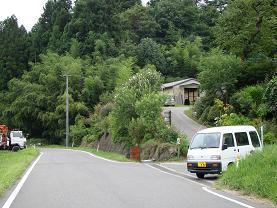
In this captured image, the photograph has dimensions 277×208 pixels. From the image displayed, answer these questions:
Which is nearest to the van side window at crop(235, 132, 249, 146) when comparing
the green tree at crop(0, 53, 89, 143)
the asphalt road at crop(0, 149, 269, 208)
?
the asphalt road at crop(0, 149, 269, 208)

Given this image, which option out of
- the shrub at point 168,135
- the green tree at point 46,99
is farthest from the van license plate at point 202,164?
the green tree at point 46,99

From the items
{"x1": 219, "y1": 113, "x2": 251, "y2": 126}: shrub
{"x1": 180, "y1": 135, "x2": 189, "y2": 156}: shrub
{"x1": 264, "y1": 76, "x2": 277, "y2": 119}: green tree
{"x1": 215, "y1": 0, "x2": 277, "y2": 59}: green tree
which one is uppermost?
{"x1": 215, "y1": 0, "x2": 277, "y2": 59}: green tree

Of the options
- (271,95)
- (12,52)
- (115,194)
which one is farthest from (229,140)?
(12,52)

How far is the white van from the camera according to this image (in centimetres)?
1945

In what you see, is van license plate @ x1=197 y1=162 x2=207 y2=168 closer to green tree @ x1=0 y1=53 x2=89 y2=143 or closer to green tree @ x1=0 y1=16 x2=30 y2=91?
green tree @ x1=0 y1=53 x2=89 y2=143

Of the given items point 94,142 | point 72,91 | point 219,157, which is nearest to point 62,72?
point 72,91

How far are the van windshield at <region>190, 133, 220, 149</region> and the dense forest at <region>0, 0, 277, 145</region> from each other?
10630 millimetres

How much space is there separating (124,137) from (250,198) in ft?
93.6

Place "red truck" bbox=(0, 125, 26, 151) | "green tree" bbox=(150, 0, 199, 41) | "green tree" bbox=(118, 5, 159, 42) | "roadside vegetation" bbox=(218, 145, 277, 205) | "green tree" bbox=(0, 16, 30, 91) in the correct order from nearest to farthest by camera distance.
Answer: "roadside vegetation" bbox=(218, 145, 277, 205)
"red truck" bbox=(0, 125, 26, 151)
"green tree" bbox=(0, 16, 30, 91)
"green tree" bbox=(118, 5, 159, 42)
"green tree" bbox=(150, 0, 199, 41)

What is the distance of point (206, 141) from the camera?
20453 mm

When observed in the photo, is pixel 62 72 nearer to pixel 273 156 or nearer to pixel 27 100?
pixel 27 100

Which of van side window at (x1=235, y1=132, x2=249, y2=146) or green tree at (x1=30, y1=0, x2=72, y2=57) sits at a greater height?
green tree at (x1=30, y1=0, x2=72, y2=57)

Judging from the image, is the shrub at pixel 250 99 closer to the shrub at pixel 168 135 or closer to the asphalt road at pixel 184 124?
the asphalt road at pixel 184 124

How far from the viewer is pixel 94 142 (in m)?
56.7
